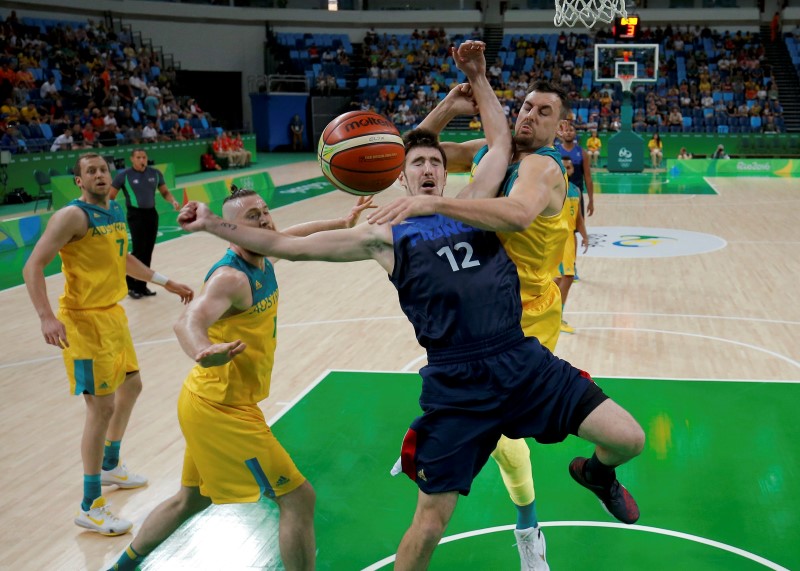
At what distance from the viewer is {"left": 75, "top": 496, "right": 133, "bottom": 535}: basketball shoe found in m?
4.64

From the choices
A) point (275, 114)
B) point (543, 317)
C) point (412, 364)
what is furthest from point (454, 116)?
point (275, 114)

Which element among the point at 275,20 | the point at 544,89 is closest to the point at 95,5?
the point at 275,20

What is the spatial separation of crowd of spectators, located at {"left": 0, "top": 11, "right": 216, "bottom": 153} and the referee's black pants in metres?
9.82

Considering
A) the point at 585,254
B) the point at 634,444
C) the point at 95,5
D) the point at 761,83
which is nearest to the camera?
the point at 634,444

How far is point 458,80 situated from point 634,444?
109ft

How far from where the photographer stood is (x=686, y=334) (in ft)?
27.7

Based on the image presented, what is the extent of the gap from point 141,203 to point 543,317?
717cm

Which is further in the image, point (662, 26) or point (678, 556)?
point (662, 26)

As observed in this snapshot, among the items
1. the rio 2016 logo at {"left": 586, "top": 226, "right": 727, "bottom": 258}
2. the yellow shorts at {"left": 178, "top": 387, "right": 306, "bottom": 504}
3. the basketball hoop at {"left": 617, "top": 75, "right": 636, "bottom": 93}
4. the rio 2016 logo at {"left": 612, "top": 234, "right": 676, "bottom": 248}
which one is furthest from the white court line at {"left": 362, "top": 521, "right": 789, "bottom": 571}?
the basketball hoop at {"left": 617, "top": 75, "right": 636, "bottom": 93}

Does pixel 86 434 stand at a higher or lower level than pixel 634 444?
lower

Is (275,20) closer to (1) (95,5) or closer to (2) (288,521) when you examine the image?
(1) (95,5)

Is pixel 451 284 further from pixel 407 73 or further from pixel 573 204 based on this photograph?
pixel 407 73

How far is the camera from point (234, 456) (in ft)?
12.1

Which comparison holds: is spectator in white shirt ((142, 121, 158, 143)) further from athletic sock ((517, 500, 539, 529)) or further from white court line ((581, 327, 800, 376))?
athletic sock ((517, 500, 539, 529))
